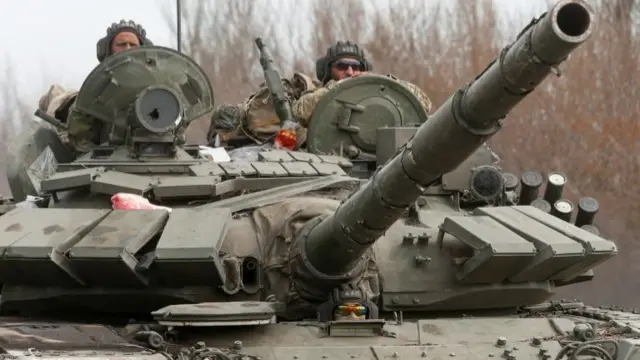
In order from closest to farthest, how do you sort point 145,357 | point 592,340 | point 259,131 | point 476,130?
point 476,130, point 145,357, point 592,340, point 259,131

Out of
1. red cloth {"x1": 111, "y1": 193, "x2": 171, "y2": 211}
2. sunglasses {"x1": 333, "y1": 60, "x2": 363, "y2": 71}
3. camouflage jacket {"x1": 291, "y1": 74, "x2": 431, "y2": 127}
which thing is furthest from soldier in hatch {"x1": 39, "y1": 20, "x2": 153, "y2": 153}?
red cloth {"x1": 111, "y1": 193, "x2": 171, "y2": 211}

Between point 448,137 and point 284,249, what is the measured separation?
9.41ft

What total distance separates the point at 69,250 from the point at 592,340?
3.90 m

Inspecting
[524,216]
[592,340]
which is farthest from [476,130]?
[524,216]

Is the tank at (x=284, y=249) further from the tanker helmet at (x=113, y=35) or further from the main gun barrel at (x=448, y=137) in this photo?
the tanker helmet at (x=113, y=35)

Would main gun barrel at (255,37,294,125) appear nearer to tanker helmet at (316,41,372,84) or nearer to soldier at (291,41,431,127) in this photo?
soldier at (291,41,431,127)

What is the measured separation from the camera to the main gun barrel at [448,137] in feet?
24.3

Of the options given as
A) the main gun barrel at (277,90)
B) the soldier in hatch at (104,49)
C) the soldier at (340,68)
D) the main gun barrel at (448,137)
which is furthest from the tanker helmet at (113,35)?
the main gun barrel at (448,137)

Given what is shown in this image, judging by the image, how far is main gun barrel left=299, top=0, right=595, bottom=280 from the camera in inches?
291

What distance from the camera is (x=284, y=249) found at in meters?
11.0

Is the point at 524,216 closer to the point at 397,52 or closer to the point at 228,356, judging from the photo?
the point at 228,356

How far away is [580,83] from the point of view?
1217 inches

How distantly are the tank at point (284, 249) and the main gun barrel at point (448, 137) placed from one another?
2 cm

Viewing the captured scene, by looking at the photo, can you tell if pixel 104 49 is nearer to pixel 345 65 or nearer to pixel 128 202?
pixel 345 65
